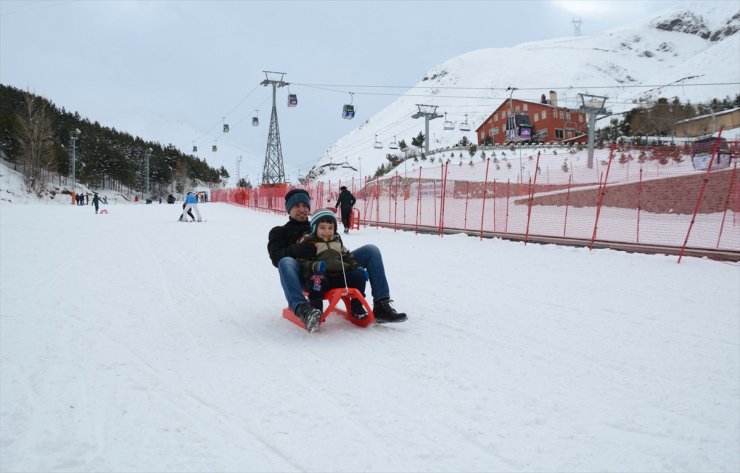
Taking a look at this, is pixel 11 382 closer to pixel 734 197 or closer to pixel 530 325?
pixel 530 325

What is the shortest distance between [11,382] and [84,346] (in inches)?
30.2

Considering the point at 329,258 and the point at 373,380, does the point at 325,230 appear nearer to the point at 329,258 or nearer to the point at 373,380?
the point at 329,258

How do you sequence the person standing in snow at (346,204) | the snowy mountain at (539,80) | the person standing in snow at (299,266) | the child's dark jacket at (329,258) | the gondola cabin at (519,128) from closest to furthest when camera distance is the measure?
the person standing in snow at (299,266) → the child's dark jacket at (329,258) → the person standing in snow at (346,204) → the gondola cabin at (519,128) → the snowy mountain at (539,80)

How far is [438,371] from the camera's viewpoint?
3.38 m

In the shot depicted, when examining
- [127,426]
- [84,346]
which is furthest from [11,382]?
[127,426]

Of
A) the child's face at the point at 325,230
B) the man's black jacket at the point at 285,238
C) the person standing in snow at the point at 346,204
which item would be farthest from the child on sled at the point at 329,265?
the person standing in snow at the point at 346,204

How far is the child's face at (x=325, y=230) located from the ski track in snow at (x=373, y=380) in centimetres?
86

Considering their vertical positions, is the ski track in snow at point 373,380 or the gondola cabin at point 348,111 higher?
the gondola cabin at point 348,111

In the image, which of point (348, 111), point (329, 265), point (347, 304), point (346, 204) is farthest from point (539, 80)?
point (329, 265)

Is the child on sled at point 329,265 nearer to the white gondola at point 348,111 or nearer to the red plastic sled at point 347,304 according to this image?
the red plastic sled at point 347,304

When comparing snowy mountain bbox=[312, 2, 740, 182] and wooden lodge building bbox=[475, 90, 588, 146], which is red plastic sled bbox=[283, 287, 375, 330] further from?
snowy mountain bbox=[312, 2, 740, 182]

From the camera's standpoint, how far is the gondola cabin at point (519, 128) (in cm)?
5669

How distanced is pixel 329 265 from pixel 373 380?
1418 millimetres

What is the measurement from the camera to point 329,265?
438 cm
